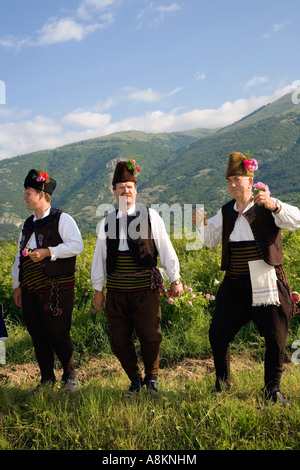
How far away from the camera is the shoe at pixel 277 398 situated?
291 centimetres

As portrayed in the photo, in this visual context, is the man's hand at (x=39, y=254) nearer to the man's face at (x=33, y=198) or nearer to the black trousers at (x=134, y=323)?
the man's face at (x=33, y=198)

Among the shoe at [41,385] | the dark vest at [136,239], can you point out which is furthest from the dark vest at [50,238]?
the shoe at [41,385]

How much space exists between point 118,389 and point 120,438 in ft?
2.39

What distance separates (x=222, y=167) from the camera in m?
164

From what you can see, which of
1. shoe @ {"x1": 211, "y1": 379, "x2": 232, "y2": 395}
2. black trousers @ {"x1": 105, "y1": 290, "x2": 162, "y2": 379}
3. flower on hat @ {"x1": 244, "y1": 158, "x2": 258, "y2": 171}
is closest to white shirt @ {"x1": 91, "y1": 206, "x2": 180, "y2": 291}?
black trousers @ {"x1": 105, "y1": 290, "x2": 162, "y2": 379}

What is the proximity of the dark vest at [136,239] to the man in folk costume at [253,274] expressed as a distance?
0.63 meters

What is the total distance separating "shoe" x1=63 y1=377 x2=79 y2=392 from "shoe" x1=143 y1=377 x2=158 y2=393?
Result: 0.68m

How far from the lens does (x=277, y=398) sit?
2.94 metres

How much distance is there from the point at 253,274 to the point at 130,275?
101 centimetres

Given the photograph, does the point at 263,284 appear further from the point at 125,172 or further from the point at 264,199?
the point at 125,172

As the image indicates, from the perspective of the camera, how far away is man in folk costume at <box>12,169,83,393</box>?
3459mm

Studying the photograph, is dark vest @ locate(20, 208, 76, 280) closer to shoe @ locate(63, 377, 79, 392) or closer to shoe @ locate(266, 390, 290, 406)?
shoe @ locate(63, 377, 79, 392)
